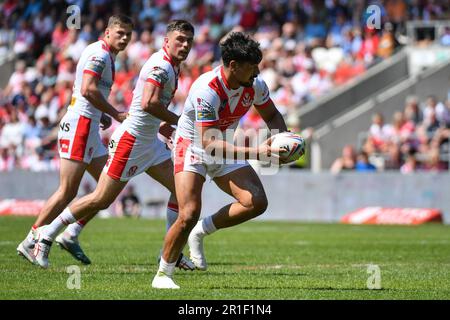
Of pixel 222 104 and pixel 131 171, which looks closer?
pixel 222 104

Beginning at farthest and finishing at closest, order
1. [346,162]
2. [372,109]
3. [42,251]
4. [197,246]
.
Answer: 1. [372,109]
2. [346,162]
3. [42,251]
4. [197,246]

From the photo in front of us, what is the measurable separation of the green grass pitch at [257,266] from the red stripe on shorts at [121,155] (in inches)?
40.4

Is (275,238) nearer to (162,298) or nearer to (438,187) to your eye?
(438,187)

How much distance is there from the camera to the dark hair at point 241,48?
8984 mm

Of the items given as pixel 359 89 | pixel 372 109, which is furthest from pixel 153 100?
pixel 359 89

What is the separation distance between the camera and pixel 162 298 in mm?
8352

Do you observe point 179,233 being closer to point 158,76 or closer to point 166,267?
point 166,267

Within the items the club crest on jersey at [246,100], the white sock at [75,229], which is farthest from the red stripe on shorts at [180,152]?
the white sock at [75,229]

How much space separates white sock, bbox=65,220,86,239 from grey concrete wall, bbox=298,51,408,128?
45.8 ft

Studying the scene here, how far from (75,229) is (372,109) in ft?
46.6

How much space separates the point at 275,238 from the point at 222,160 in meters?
7.45

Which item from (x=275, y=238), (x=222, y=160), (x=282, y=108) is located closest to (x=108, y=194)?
(x=222, y=160)

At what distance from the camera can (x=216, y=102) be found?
9.14 metres
